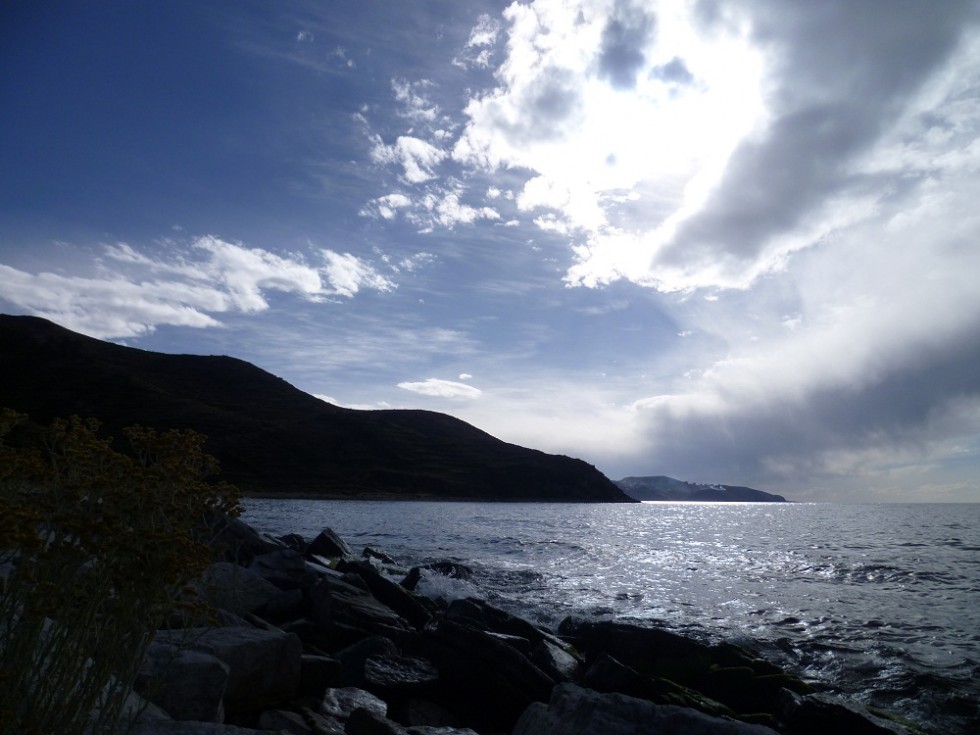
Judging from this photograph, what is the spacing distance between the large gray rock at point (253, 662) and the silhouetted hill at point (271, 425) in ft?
301

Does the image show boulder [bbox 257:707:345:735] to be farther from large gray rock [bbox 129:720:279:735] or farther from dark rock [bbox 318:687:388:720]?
large gray rock [bbox 129:720:279:735]

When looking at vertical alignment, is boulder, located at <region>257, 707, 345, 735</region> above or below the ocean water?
below

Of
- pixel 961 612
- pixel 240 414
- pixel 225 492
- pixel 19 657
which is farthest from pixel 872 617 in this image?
pixel 240 414

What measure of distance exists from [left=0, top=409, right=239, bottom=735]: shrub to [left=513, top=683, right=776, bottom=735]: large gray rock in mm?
3746

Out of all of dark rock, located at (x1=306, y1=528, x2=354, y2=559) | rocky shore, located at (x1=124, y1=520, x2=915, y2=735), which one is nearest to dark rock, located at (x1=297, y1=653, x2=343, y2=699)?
rocky shore, located at (x1=124, y1=520, x2=915, y2=735)

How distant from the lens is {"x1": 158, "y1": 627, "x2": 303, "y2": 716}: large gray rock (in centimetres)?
→ 672

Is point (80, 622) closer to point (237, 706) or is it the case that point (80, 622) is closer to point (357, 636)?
point (237, 706)

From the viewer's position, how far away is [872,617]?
61.5 feet

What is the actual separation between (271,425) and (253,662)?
119480mm

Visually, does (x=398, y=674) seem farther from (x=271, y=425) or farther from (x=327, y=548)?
(x=271, y=425)

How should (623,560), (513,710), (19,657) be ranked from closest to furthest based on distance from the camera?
(19,657) < (513,710) < (623,560)

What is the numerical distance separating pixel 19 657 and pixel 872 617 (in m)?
20.7

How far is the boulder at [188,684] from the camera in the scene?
5.41m

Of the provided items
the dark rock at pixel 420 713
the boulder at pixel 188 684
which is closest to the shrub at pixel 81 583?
the boulder at pixel 188 684
